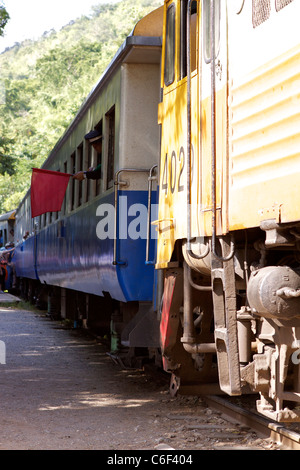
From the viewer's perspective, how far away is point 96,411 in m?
7.91

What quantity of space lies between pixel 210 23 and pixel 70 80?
7198cm

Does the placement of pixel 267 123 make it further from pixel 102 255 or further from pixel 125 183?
pixel 102 255

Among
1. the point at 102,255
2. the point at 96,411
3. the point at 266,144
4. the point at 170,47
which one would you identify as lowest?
the point at 96,411

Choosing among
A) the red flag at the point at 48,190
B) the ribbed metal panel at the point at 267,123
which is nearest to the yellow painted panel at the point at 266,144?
the ribbed metal panel at the point at 267,123

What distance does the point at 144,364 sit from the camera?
32.3ft

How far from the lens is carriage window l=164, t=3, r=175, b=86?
272 inches

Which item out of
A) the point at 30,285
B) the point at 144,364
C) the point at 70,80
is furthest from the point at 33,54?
the point at 144,364

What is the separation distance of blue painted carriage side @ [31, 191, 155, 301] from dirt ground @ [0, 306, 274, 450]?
107cm

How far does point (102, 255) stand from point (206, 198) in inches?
156

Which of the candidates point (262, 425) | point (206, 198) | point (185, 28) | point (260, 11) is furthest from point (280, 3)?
point (262, 425)

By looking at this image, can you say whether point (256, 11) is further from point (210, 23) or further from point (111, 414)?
point (111, 414)

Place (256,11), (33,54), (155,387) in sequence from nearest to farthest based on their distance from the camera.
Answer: (256,11), (155,387), (33,54)

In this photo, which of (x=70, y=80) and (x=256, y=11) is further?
(x=70, y=80)

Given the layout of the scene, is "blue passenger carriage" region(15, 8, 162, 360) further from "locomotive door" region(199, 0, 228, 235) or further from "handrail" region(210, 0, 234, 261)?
"handrail" region(210, 0, 234, 261)
